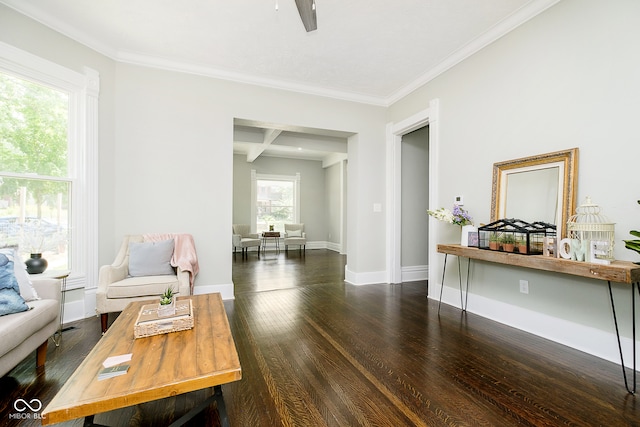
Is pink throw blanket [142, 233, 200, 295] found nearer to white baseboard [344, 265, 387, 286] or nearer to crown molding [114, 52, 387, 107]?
crown molding [114, 52, 387, 107]

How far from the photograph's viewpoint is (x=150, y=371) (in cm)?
128

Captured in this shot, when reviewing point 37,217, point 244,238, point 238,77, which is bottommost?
point 244,238

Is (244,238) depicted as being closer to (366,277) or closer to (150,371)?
(366,277)

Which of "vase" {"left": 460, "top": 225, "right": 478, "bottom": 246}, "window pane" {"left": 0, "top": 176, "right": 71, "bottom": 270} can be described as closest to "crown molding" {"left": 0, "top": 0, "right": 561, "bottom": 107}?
"window pane" {"left": 0, "top": 176, "right": 71, "bottom": 270}

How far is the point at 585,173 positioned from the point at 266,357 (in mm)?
2943

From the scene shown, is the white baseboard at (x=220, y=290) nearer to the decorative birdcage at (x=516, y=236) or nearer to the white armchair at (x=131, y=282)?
the white armchair at (x=131, y=282)

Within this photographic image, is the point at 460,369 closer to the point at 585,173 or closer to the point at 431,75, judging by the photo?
the point at 585,173

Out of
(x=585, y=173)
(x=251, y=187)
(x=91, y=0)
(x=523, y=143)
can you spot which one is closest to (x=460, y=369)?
(x=585, y=173)

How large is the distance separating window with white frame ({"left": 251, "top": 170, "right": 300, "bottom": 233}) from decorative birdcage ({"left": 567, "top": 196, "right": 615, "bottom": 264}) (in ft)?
24.6

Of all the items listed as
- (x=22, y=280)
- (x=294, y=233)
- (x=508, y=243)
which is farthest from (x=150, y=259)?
(x=294, y=233)

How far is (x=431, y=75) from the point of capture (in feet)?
12.6

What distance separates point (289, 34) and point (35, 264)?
3.22 meters

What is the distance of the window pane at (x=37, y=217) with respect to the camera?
263cm

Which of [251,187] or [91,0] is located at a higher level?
[91,0]
